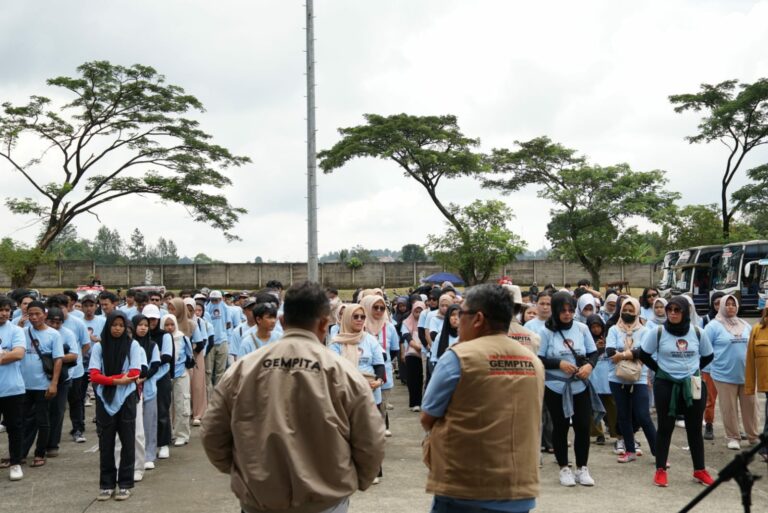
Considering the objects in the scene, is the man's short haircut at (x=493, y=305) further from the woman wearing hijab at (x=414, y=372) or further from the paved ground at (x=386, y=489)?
the woman wearing hijab at (x=414, y=372)

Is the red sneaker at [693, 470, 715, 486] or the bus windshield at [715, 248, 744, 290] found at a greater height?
the bus windshield at [715, 248, 744, 290]

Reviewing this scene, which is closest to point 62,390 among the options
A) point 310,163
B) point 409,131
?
point 310,163

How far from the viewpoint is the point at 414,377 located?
11.7 m

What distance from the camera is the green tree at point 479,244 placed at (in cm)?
2925

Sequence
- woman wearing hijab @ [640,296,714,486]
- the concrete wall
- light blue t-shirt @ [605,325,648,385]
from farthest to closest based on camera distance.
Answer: the concrete wall, light blue t-shirt @ [605,325,648,385], woman wearing hijab @ [640,296,714,486]

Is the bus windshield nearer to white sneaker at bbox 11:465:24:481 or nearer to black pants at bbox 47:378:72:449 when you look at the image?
black pants at bbox 47:378:72:449

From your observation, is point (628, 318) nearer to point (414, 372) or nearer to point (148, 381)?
point (414, 372)

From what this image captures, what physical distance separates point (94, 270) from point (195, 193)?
1438 centimetres

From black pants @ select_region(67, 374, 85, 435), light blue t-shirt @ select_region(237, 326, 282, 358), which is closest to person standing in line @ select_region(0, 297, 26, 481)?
black pants @ select_region(67, 374, 85, 435)

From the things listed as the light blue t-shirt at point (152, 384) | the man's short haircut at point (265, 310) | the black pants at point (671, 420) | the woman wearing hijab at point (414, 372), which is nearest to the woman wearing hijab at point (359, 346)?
the man's short haircut at point (265, 310)

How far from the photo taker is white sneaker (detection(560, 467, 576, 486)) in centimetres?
692

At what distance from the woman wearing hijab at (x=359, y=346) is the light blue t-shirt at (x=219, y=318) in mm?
5999

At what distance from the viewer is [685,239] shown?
116 ft

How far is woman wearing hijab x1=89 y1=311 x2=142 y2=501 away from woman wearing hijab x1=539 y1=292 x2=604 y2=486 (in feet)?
12.5
